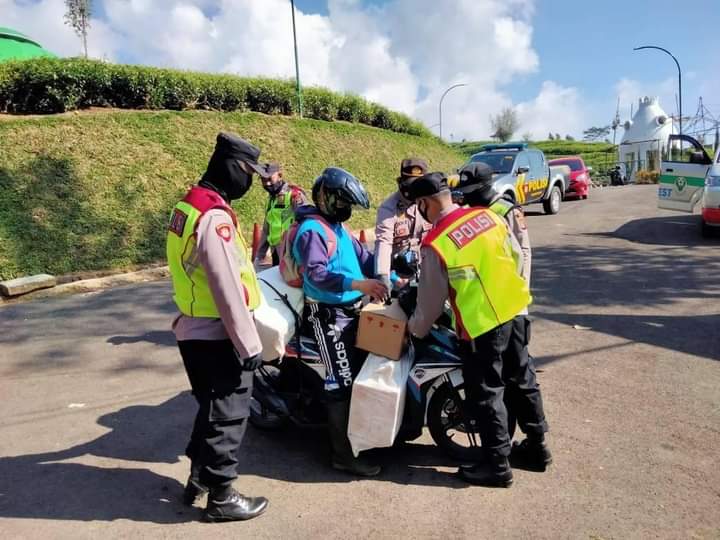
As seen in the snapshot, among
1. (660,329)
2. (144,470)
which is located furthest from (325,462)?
(660,329)

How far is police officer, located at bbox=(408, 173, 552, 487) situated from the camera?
3105 millimetres

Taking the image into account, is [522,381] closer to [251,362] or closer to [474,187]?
[474,187]

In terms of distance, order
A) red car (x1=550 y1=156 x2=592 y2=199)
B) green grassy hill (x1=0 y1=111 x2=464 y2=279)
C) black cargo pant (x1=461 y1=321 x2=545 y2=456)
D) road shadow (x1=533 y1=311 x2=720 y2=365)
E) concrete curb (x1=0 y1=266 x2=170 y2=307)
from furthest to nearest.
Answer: red car (x1=550 y1=156 x2=592 y2=199) < green grassy hill (x1=0 y1=111 x2=464 y2=279) < concrete curb (x1=0 y1=266 x2=170 y2=307) < road shadow (x1=533 y1=311 x2=720 y2=365) < black cargo pant (x1=461 y1=321 x2=545 y2=456)

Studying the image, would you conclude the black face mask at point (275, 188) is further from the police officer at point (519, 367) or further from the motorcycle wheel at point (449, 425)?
the motorcycle wheel at point (449, 425)

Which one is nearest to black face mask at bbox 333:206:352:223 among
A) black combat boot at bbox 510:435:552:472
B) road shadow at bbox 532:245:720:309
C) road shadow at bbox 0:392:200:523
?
black combat boot at bbox 510:435:552:472

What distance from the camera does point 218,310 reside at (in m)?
2.87

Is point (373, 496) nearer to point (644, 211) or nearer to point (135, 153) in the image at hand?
point (135, 153)

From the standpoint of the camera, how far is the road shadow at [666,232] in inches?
430

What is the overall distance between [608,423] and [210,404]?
9.00 feet

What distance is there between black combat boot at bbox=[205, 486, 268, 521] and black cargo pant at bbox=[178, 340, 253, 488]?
0.20 ft

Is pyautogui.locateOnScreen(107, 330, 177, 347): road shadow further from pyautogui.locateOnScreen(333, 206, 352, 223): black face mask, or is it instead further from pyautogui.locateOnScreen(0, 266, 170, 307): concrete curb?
pyautogui.locateOnScreen(333, 206, 352, 223): black face mask

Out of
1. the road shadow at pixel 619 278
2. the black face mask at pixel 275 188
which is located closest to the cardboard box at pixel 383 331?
the black face mask at pixel 275 188

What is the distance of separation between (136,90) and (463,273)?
1378 centimetres

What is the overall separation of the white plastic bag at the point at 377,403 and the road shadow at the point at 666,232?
919 centimetres
